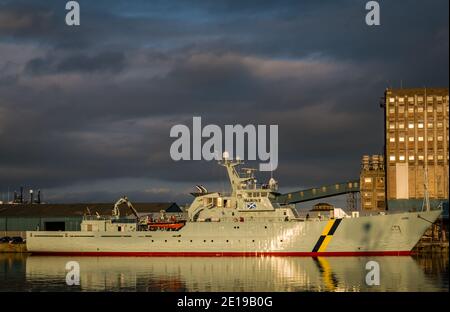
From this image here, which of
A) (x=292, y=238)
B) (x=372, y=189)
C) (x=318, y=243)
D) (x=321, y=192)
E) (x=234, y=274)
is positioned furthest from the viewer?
(x=372, y=189)

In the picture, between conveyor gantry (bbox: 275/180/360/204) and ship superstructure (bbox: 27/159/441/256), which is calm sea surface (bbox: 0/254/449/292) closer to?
ship superstructure (bbox: 27/159/441/256)

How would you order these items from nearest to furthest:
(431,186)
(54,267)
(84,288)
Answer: (84,288) < (54,267) < (431,186)

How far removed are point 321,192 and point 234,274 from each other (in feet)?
174

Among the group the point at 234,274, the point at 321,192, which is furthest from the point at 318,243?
the point at 321,192

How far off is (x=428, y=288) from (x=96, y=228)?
3852 centimetres

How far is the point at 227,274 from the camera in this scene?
4869 centimetres

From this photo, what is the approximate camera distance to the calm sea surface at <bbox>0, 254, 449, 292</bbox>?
41.4m

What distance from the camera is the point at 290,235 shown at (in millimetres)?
64000

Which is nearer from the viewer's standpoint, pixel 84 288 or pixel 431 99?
pixel 84 288

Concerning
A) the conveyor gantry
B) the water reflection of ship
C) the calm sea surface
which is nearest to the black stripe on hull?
the calm sea surface

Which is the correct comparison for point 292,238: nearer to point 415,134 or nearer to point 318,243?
point 318,243
